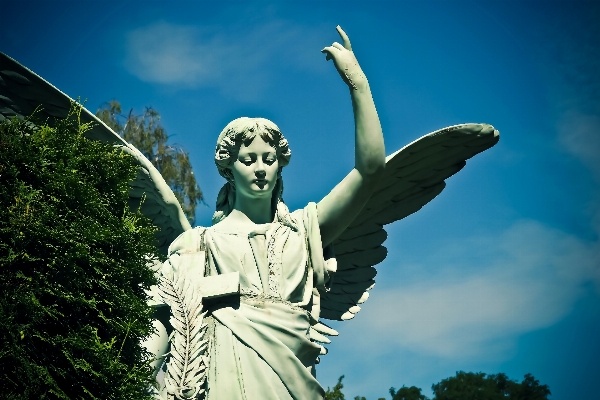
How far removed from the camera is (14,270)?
6949 millimetres

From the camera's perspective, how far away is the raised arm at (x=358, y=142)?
746cm

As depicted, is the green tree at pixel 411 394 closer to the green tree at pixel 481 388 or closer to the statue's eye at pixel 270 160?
the green tree at pixel 481 388

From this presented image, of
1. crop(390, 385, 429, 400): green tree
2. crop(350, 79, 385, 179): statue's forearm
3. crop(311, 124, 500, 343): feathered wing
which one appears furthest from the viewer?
crop(390, 385, 429, 400): green tree

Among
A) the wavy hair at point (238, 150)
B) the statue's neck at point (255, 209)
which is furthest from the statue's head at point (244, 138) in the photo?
the statue's neck at point (255, 209)

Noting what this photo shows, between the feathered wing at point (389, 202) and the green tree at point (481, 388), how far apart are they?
282 inches

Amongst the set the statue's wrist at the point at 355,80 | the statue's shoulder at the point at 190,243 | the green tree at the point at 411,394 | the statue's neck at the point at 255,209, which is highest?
the green tree at the point at 411,394

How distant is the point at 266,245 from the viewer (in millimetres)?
7668

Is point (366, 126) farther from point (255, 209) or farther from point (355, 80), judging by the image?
point (255, 209)

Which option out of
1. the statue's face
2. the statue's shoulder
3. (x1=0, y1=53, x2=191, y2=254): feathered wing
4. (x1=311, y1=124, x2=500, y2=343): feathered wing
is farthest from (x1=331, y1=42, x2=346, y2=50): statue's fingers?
(x1=0, y1=53, x2=191, y2=254): feathered wing

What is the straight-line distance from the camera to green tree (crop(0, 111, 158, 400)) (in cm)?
679

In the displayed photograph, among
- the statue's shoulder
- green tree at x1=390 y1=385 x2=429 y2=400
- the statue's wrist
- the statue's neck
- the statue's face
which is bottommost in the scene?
the statue's shoulder

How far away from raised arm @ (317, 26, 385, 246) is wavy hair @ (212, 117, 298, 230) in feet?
1.57

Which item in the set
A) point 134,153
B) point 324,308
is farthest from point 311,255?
point 134,153

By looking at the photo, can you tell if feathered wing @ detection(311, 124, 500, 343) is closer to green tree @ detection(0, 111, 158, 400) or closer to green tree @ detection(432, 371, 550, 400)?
green tree @ detection(0, 111, 158, 400)
